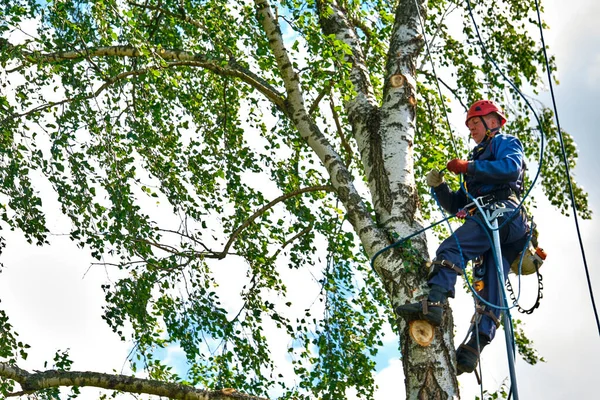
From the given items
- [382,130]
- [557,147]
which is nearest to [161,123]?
[382,130]

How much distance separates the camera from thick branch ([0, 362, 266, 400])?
474 centimetres

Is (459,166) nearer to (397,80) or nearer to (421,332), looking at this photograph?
(421,332)

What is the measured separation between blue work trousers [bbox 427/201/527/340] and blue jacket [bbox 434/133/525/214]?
147 millimetres

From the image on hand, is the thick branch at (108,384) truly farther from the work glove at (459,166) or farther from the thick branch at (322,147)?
the work glove at (459,166)

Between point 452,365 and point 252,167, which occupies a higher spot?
point 252,167

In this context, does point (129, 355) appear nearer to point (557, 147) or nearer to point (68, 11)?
point (68, 11)

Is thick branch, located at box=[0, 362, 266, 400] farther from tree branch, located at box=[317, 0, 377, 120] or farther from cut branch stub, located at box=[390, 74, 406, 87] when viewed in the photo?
cut branch stub, located at box=[390, 74, 406, 87]

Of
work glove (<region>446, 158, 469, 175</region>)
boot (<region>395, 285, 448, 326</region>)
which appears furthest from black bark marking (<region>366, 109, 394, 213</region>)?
boot (<region>395, 285, 448, 326</region>)

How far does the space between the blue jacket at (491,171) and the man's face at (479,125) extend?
2.3 inches

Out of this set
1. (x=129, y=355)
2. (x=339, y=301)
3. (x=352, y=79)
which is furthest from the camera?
(x=339, y=301)

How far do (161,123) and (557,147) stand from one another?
3.62 m

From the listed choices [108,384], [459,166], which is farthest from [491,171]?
[108,384]

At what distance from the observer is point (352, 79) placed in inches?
222

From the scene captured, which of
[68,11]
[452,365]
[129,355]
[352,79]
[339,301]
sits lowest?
[452,365]
